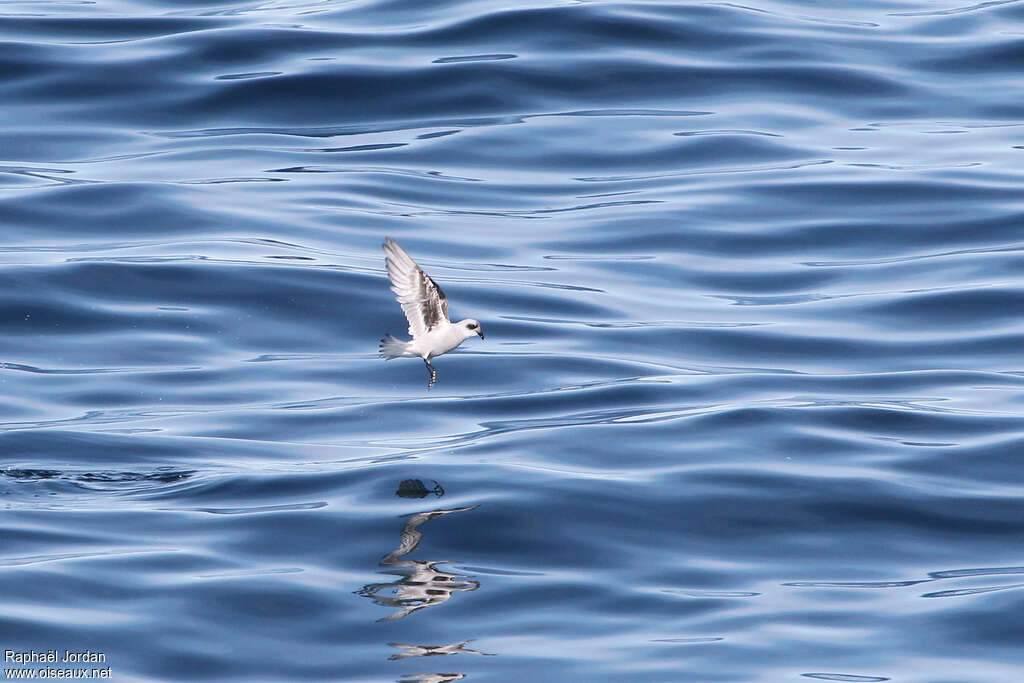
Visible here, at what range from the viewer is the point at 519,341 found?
17.1 meters

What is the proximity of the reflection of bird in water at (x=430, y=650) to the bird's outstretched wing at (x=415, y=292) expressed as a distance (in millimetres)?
2148

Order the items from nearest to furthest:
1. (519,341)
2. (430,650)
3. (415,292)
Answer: (430,650) < (415,292) < (519,341)

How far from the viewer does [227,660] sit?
9922 millimetres

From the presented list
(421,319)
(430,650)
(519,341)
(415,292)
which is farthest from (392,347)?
(519,341)

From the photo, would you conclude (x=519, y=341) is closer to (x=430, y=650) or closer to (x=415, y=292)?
(x=415, y=292)

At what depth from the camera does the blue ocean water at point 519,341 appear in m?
10.5

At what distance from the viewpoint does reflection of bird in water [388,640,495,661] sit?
391 inches

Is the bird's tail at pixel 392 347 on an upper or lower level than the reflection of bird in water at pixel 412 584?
upper

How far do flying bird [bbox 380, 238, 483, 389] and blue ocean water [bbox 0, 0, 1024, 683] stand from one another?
1.42m

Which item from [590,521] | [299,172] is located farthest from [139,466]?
[299,172]

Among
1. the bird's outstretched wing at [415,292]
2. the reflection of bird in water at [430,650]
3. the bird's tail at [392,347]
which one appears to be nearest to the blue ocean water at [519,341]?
the reflection of bird in water at [430,650]

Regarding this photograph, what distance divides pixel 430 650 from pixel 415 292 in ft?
7.59

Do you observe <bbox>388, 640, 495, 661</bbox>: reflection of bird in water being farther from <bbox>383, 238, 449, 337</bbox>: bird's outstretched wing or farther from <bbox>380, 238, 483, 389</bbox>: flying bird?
<bbox>383, 238, 449, 337</bbox>: bird's outstretched wing

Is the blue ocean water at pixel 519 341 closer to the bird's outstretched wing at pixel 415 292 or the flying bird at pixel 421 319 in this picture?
the flying bird at pixel 421 319
